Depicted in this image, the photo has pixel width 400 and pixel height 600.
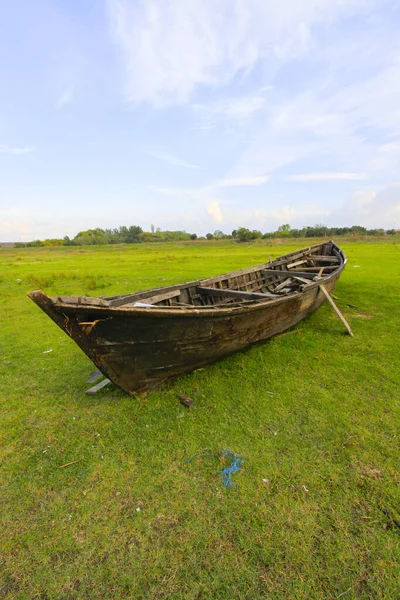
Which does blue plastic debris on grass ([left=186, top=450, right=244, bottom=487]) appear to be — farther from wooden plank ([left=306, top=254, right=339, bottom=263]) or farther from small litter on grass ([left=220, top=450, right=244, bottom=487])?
wooden plank ([left=306, top=254, right=339, bottom=263])

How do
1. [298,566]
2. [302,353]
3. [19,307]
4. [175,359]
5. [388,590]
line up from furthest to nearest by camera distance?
[19,307] < [302,353] < [175,359] < [298,566] < [388,590]

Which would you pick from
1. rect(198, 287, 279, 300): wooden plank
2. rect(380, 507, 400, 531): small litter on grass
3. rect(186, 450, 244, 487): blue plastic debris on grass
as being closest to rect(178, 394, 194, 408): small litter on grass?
rect(186, 450, 244, 487): blue plastic debris on grass

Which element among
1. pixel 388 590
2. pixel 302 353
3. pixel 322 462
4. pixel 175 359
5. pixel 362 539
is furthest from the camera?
pixel 302 353

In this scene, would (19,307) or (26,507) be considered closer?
(26,507)

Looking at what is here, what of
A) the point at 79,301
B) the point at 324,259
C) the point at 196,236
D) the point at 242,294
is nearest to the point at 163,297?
the point at 242,294

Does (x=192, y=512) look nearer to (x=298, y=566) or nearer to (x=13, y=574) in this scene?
(x=298, y=566)

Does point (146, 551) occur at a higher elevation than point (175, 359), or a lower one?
lower

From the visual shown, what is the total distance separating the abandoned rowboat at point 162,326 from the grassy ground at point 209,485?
1.54 feet

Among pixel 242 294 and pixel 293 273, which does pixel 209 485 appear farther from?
pixel 293 273

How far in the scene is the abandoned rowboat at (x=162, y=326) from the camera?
3.19 m

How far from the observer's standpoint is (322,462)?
2.96 metres

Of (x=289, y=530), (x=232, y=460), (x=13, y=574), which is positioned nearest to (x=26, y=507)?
(x=13, y=574)

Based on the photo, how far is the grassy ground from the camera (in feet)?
6.84

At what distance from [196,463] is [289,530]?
108 centimetres
